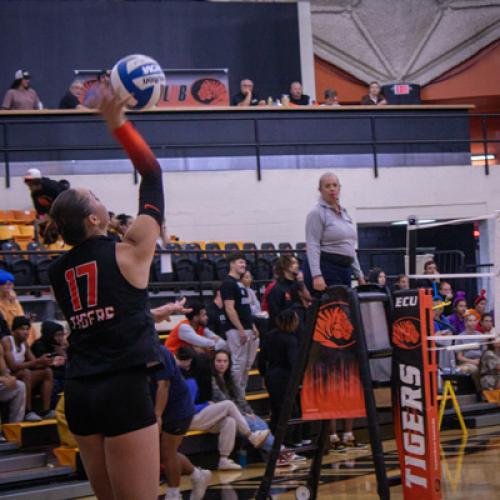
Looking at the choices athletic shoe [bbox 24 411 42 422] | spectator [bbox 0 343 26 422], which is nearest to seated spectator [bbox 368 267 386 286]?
athletic shoe [bbox 24 411 42 422]

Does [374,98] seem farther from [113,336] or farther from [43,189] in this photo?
[113,336]

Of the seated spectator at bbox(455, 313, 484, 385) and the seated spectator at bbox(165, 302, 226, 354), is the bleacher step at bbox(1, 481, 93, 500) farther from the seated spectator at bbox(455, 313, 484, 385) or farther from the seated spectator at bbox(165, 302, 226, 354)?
the seated spectator at bbox(455, 313, 484, 385)

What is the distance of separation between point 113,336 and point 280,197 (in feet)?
39.2

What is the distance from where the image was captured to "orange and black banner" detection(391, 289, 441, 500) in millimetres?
5629

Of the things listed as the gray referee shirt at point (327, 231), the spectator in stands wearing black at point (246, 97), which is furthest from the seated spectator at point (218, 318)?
the spectator in stands wearing black at point (246, 97)

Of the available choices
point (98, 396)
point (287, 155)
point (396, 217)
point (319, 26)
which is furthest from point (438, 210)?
point (98, 396)

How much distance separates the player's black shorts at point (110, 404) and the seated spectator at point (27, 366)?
5570 millimetres

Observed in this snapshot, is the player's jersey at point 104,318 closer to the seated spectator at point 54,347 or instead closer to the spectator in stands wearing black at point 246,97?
the seated spectator at point 54,347

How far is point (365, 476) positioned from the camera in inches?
305

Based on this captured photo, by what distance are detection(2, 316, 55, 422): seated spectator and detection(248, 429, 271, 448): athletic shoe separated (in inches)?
74.1

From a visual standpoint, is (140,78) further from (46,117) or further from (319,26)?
(319,26)

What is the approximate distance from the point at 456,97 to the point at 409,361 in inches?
696

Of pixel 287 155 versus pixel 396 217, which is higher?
pixel 287 155

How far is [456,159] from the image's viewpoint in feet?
52.7
